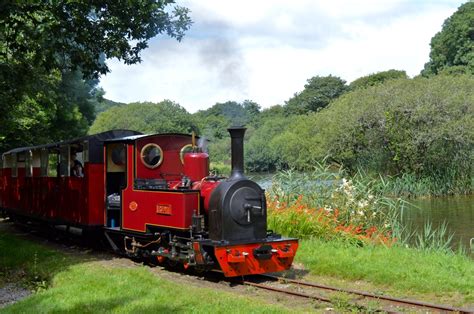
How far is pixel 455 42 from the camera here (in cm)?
5962

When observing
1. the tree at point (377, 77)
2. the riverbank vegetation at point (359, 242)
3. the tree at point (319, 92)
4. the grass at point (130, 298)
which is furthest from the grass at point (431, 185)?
the tree at point (319, 92)

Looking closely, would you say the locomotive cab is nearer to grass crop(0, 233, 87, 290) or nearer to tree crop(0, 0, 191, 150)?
grass crop(0, 233, 87, 290)

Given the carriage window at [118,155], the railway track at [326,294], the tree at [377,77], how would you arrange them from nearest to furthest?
the railway track at [326,294] < the carriage window at [118,155] < the tree at [377,77]

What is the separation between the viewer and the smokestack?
9359 millimetres

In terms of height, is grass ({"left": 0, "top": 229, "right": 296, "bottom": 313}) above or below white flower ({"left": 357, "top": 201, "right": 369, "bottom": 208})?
below

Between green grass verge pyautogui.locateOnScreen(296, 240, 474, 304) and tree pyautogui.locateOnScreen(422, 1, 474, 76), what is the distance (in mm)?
49108

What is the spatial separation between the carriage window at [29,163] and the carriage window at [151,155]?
262 inches

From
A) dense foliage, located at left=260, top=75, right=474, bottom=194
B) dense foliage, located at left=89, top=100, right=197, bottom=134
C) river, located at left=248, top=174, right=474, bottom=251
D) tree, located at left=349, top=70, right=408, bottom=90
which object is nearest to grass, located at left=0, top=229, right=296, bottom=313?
river, located at left=248, top=174, right=474, bottom=251

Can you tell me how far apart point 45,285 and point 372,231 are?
745 cm

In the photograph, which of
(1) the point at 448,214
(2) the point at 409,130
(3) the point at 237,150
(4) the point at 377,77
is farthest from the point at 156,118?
(3) the point at 237,150

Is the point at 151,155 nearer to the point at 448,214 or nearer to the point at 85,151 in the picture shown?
the point at 85,151

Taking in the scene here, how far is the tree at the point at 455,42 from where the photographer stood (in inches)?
2280

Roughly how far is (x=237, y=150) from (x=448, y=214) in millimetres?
13384

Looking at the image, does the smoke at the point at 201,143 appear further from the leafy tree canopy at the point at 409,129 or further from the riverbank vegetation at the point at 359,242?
the leafy tree canopy at the point at 409,129
